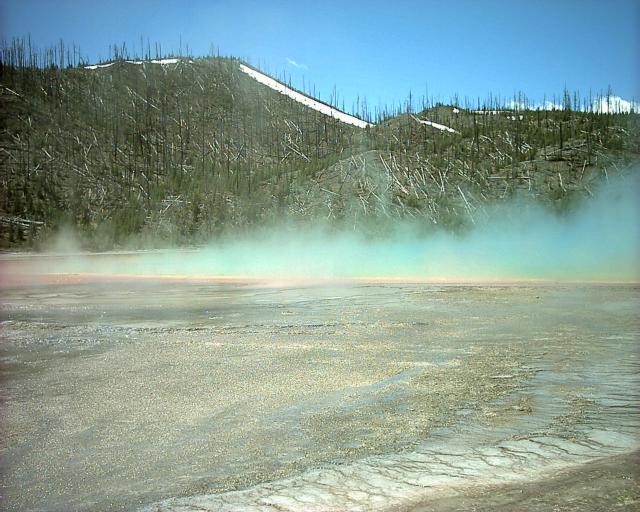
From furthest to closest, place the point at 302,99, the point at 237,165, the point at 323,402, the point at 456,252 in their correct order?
1. the point at 302,99
2. the point at 237,165
3. the point at 456,252
4. the point at 323,402

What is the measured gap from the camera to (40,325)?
12.3 meters

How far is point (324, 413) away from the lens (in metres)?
6.20

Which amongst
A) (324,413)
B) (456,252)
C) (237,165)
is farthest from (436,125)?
(324,413)

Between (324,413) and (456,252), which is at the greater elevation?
(456,252)

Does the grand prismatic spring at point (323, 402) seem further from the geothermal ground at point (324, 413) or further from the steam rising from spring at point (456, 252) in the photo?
the steam rising from spring at point (456, 252)

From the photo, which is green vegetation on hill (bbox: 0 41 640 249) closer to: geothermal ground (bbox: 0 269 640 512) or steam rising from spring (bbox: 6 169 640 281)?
steam rising from spring (bbox: 6 169 640 281)

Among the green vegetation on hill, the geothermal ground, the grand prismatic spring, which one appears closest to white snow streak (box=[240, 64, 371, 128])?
the green vegetation on hill

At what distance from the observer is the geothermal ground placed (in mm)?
4367

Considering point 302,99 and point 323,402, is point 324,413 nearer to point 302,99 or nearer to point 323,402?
point 323,402

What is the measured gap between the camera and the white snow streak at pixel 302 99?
9531 cm

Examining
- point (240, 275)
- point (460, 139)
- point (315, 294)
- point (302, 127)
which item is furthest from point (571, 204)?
point (302, 127)

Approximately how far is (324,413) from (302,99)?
3817 inches

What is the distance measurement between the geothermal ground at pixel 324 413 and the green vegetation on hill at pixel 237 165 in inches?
1360

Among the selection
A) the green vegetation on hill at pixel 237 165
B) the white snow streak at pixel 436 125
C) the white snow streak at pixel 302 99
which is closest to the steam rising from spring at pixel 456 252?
the green vegetation on hill at pixel 237 165
